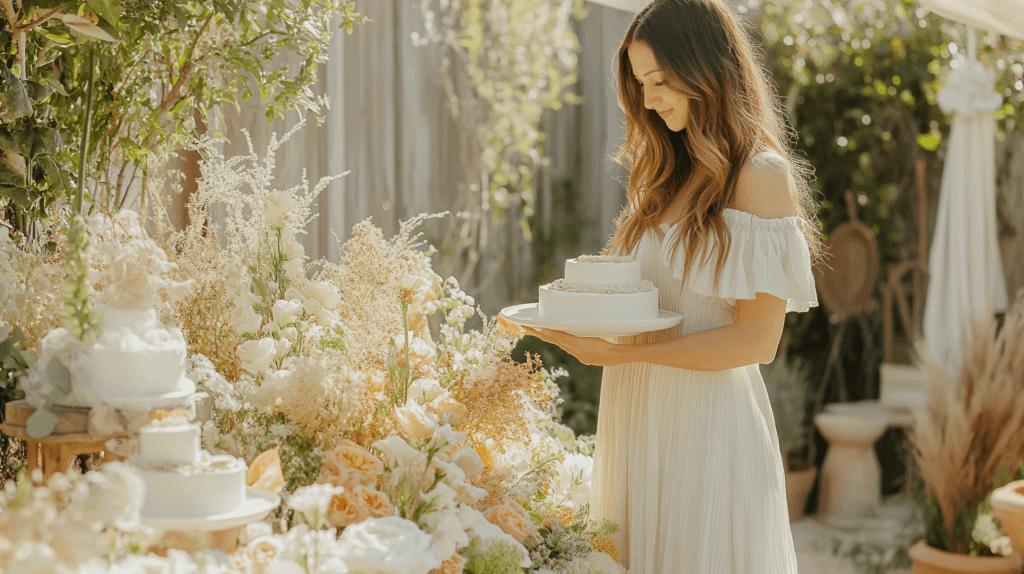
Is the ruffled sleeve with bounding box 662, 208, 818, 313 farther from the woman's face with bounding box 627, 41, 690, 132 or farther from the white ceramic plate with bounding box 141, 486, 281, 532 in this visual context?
the white ceramic plate with bounding box 141, 486, 281, 532

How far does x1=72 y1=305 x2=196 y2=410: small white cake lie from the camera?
2.85 feet

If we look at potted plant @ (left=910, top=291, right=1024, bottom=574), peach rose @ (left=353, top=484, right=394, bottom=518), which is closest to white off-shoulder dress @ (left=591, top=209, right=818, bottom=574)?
peach rose @ (left=353, top=484, right=394, bottom=518)

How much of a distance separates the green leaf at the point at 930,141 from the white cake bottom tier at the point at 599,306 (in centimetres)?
342

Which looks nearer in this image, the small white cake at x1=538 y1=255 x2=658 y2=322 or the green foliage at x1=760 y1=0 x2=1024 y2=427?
the small white cake at x1=538 y1=255 x2=658 y2=322

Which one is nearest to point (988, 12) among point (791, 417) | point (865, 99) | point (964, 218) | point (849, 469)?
point (964, 218)

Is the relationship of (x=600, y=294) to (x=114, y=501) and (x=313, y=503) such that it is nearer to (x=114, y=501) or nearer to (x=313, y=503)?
(x=313, y=503)

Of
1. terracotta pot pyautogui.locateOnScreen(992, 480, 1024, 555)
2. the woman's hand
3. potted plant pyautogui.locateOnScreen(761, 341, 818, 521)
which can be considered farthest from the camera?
potted plant pyautogui.locateOnScreen(761, 341, 818, 521)

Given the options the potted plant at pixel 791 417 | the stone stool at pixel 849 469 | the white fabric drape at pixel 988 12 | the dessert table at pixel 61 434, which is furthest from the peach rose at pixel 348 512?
the stone stool at pixel 849 469

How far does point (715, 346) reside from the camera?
1.41 m

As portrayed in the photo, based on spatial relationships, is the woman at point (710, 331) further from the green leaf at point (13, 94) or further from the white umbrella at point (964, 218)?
the white umbrella at point (964, 218)

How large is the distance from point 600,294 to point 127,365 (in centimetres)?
75

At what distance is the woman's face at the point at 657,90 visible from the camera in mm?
1491

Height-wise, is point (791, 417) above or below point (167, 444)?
below

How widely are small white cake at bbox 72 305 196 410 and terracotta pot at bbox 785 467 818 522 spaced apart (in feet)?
12.3
